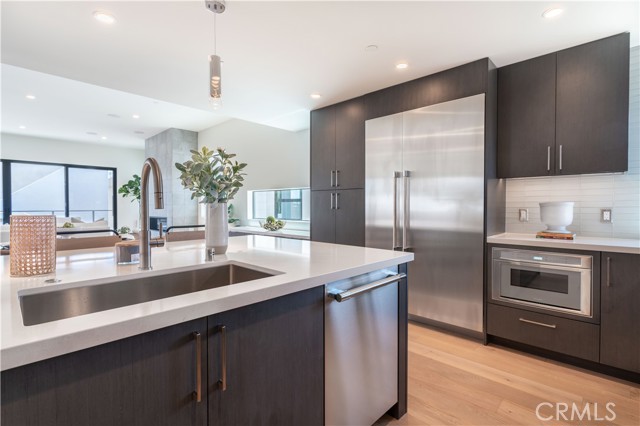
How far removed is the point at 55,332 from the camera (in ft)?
2.14

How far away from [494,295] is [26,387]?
2.88m

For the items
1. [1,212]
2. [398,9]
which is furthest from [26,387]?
[1,212]

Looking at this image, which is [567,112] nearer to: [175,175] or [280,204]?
[280,204]

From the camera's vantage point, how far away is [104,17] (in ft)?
6.79

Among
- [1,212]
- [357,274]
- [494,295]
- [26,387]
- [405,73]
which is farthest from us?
[1,212]

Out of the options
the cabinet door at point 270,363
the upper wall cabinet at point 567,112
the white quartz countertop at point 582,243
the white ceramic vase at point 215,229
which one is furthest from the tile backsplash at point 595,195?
the white ceramic vase at point 215,229

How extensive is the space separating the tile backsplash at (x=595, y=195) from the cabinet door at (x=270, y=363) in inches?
101

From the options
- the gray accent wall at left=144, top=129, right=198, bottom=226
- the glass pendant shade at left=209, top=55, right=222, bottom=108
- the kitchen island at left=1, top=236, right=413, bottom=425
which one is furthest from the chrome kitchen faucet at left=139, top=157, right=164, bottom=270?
the gray accent wall at left=144, top=129, right=198, bottom=226

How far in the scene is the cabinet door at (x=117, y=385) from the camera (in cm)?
63

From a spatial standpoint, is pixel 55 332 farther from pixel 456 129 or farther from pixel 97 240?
pixel 456 129

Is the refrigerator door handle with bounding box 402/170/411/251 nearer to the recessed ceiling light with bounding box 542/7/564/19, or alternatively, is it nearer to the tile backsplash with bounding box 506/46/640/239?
the tile backsplash with bounding box 506/46/640/239

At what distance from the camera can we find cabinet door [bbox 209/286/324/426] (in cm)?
93

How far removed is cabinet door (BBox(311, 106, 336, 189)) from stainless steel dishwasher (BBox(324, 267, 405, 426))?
2454 mm

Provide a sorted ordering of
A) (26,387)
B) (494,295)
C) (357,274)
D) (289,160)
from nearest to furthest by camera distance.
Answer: (26,387), (357,274), (494,295), (289,160)
